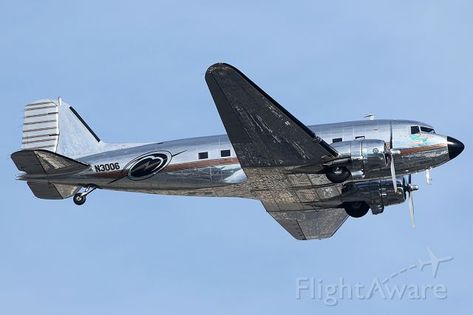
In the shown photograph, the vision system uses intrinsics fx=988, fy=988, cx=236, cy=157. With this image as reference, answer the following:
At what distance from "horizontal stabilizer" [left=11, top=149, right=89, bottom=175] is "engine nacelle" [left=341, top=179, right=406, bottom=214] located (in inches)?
280

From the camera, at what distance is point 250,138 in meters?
23.9

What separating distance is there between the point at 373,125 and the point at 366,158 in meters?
1.61

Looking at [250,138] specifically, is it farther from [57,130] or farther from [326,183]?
[57,130]

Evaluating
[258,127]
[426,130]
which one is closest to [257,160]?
[258,127]

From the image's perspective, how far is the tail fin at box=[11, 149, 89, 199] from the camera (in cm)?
2588

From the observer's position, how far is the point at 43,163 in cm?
2620

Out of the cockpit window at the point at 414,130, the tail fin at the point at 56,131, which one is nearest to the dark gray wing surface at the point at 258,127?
the cockpit window at the point at 414,130

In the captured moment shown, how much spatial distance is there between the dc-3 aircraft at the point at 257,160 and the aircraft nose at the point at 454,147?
25 millimetres

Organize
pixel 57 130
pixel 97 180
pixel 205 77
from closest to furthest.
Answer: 1. pixel 205 77
2. pixel 97 180
3. pixel 57 130

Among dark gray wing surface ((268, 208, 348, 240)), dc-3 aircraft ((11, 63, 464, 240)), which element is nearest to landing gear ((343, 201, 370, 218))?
dc-3 aircraft ((11, 63, 464, 240))

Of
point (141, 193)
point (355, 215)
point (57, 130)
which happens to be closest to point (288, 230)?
point (355, 215)

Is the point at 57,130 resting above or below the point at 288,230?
above

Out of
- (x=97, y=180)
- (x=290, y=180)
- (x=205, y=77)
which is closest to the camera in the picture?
(x=205, y=77)

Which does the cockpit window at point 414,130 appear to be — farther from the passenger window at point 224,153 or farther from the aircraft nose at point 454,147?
the passenger window at point 224,153
